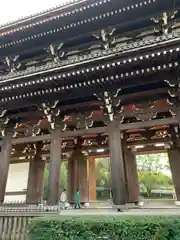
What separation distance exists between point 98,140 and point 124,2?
23.2ft

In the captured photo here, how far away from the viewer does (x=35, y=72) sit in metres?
7.00

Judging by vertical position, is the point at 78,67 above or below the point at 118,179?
above

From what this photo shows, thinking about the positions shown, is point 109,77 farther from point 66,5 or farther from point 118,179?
point 66,5

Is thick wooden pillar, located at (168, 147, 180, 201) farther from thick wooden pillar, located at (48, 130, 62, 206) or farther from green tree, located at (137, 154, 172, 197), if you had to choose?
green tree, located at (137, 154, 172, 197)

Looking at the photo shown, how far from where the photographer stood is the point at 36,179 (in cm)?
1171

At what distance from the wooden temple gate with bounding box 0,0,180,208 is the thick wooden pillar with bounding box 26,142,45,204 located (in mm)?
175

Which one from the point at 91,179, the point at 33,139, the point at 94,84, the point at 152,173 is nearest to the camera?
the point at 94,84

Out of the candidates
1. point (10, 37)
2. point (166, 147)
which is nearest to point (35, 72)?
point (10, 37)

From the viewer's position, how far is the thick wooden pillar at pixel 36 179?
37.1ft

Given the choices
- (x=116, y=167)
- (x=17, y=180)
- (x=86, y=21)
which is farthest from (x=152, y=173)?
(x=86, y=21)

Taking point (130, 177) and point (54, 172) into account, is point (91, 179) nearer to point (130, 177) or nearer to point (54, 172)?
point (130, 177)

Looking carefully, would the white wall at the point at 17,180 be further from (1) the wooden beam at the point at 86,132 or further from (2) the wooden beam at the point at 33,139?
(1) the wooden beam at the point at 86,132

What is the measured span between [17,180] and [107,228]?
33.6 feet

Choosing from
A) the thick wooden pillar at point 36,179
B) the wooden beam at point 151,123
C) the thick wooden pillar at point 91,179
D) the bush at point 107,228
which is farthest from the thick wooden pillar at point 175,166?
the thick wooden pillar at point 36,179
